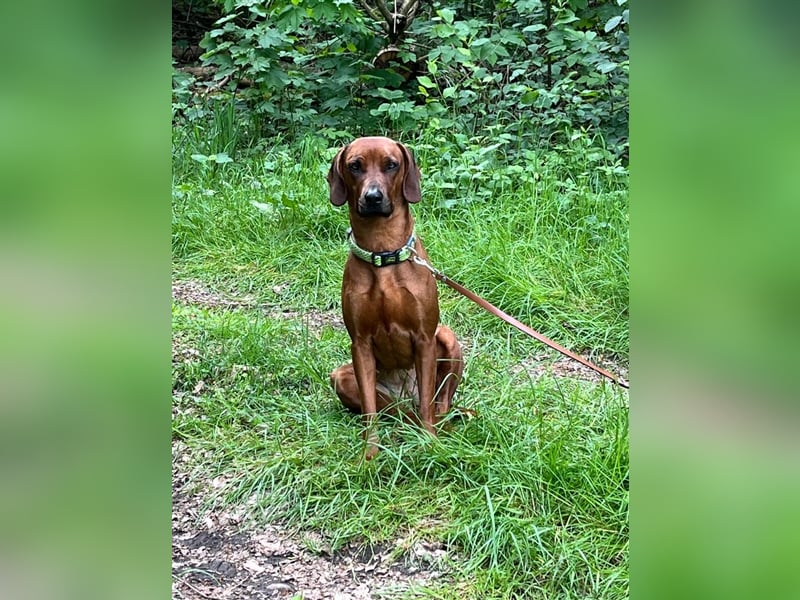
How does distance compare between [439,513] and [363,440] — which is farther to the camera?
[363,440]

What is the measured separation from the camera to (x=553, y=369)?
12.5ft

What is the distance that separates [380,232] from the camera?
3.11 meters

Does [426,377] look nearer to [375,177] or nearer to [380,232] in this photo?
[380,232]

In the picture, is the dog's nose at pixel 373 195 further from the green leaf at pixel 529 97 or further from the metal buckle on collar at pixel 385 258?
the green leaf at pixel 529 97

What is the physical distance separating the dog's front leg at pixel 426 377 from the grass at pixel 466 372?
123 millimetres

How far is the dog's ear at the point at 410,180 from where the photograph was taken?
3133mm

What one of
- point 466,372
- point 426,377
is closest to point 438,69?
point 466,372
